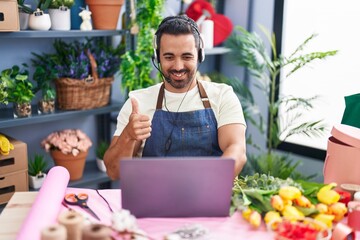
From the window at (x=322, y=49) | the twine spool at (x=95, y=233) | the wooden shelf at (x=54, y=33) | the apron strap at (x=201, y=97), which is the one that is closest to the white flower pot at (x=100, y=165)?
the wooden shelf at (x=54, y=33)

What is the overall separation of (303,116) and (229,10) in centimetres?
111

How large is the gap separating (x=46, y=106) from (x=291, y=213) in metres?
1.84

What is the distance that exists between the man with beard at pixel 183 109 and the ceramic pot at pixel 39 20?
85cm

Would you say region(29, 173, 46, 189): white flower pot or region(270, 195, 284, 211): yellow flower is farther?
region(29, 173, 46, 189): white flower pot

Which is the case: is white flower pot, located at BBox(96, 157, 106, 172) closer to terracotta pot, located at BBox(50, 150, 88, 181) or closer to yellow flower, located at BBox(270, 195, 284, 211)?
terracotta pot, located at BBox(50, 150, 88, 181)

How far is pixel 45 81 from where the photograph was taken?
8.70ft

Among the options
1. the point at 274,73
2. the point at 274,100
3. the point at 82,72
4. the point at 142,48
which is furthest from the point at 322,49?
the point at 82,72

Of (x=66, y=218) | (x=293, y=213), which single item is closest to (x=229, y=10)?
(x=293, y=213)

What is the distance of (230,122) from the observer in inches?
73.3

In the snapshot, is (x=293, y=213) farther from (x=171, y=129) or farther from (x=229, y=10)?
(x=229, y=10)

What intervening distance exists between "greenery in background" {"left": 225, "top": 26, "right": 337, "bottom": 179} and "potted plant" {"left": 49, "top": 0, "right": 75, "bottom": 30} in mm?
1208

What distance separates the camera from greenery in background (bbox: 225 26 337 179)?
2.96 m

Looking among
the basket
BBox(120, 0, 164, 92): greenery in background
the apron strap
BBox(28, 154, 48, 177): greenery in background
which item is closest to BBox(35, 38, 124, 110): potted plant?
the basket

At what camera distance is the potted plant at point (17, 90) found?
2.43 metres
